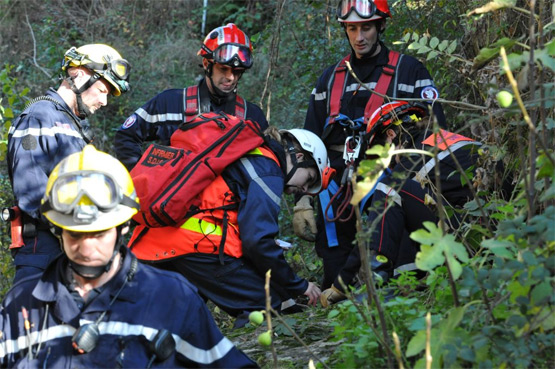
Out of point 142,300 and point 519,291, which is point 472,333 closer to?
point 519,291

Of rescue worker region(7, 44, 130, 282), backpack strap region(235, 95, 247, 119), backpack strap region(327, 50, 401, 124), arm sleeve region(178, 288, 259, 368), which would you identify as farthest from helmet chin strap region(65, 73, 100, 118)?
arm sleeve region(178, 288, 259, 368)

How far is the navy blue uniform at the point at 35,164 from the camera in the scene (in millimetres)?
4766

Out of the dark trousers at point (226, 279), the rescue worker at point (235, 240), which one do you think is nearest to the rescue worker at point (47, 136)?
the rescue worker at point (235, 240)

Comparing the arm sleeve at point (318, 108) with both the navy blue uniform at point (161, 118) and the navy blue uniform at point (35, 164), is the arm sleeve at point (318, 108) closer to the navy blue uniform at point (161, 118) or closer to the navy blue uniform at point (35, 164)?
the navy blue uniform at point (161, 118)

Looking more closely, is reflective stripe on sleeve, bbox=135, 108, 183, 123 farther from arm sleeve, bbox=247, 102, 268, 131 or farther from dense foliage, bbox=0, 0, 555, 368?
dense foliage, bbox=0, 0, 555, 368

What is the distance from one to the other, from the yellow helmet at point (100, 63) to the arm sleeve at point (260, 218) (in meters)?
1.09

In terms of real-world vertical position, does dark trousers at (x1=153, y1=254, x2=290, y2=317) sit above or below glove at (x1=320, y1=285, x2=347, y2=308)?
above

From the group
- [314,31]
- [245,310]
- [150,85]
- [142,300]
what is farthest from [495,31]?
[150,85]

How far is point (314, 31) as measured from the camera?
8773mm

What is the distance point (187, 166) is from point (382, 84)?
1.83 metres

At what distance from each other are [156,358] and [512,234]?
1.39m

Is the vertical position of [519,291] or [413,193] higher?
[519,291]

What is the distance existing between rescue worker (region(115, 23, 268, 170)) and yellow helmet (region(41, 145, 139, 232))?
10.4ft

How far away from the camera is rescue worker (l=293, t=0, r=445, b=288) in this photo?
5.98 metres
